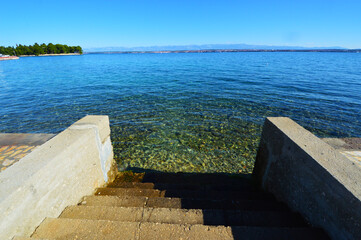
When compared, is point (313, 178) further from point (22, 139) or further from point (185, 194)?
point (22, 139)

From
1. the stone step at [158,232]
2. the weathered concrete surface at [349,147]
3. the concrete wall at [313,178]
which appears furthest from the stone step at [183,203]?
the weathered concrete surface at [349,147]

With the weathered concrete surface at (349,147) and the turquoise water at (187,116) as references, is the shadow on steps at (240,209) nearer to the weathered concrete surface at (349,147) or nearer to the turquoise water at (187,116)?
the turquoise water at (187,116)

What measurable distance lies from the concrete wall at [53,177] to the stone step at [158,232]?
374 millimetres

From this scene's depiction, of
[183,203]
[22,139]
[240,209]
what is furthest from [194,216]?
[22,139]

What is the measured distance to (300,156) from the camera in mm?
3135

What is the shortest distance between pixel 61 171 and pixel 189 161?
4927 mm

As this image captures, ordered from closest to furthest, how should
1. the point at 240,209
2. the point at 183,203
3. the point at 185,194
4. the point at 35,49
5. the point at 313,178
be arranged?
the point at 313,178
the point at 240,209
the point at 183,203
the point at 185,194
the point at 35,49

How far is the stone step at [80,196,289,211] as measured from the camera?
360 cm

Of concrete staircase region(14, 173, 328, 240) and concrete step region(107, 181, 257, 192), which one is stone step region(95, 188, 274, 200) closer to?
concrete staircase region(14, 173, 328, 240)

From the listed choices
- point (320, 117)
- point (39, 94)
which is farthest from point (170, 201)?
point (39, 94)

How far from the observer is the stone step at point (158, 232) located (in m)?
2.38

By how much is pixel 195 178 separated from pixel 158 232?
144 inches

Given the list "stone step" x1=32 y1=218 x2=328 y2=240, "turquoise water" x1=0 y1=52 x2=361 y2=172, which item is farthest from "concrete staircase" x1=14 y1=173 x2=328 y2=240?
"turquoise water" x1=0 y1=52 x2=361 y2=172

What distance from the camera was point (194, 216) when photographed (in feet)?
9.80
